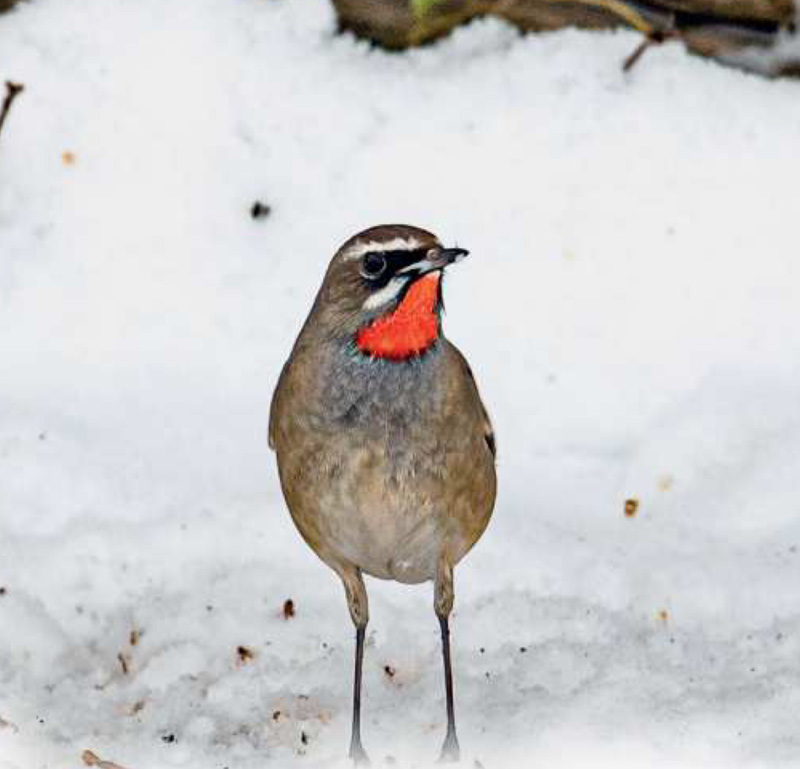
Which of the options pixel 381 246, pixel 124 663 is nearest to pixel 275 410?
pixel 381 246

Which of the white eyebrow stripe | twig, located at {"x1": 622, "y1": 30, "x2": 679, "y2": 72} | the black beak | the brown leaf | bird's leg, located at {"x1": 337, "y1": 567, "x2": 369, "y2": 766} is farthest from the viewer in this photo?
twig, located at {"x1": 622, "y1": 30, "x2": 679, "y2": 72}

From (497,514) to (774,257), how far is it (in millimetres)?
1334

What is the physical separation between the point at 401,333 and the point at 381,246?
0.79 ft

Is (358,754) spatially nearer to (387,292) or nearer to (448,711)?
(448,711)

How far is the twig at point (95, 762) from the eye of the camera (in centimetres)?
556

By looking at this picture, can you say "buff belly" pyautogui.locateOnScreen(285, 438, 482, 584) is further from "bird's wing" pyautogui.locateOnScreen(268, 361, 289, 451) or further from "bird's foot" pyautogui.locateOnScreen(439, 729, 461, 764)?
"bird's foot" pyautogui.locateOnScreen(439, 729, 461, 764)

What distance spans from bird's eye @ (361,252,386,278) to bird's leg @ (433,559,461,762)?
85 cm

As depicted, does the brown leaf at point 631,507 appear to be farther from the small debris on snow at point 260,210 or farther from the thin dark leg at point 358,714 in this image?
the small debris on snow at point 260,210

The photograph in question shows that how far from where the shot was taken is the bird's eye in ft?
18.1

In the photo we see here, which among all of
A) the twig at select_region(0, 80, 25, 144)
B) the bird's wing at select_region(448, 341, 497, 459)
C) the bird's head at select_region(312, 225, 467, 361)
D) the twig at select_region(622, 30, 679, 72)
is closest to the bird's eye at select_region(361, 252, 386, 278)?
the bird's head at select_region(312, 225, 467, 361)

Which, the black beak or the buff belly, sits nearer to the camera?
the black beak

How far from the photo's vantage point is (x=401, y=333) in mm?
5648

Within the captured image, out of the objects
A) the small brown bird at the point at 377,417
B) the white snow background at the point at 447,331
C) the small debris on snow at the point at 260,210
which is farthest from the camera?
the small debris on snow at the point at 260,210

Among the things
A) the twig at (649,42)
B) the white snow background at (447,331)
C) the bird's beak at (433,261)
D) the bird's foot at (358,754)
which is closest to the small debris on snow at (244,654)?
the white snow background at (447,331)
